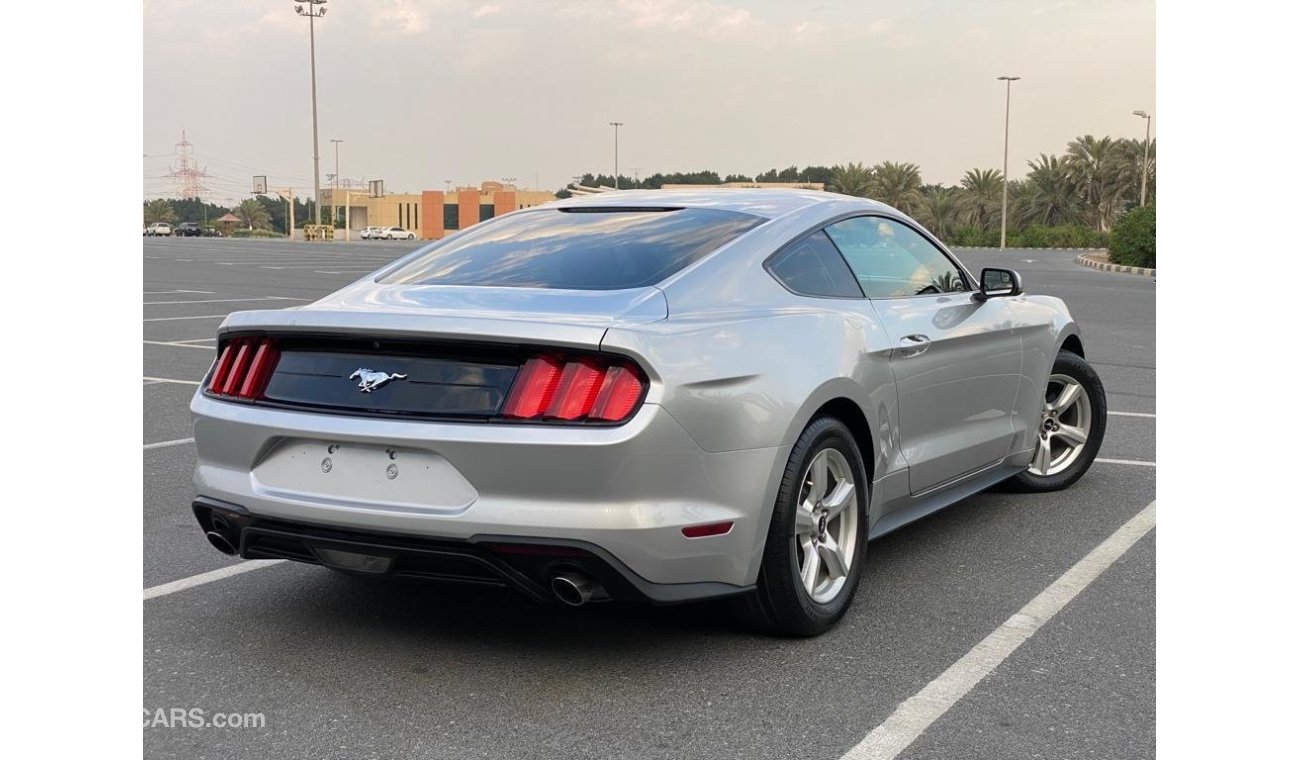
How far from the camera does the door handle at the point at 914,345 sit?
15.3 ft

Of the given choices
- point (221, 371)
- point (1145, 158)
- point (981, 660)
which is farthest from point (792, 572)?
point (1145, 158)

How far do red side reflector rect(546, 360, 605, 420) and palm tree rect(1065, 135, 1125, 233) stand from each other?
6918 cm

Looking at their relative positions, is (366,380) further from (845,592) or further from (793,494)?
(845,592)

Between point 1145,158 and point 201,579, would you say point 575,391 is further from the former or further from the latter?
point 1145,158

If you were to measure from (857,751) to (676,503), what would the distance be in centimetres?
79

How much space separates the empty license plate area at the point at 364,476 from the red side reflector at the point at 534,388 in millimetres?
241

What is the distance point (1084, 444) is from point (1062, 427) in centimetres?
13

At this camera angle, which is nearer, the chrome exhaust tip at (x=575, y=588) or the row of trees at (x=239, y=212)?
the chrome exhaust tip at (x=575, y=588)

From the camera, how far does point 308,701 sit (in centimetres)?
362

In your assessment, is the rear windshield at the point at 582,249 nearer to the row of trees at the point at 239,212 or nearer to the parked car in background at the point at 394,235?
the parked car in background at the point at 394,235

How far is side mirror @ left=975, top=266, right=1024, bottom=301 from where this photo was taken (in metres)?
5.52

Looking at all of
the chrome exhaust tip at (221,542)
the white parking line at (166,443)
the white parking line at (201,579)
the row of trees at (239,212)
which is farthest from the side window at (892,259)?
the row of trees at (239,212)

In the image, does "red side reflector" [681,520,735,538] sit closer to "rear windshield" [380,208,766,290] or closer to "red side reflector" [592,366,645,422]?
"red side reflector" [592,366,645,422]

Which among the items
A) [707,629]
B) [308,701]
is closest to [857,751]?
[707,629]
